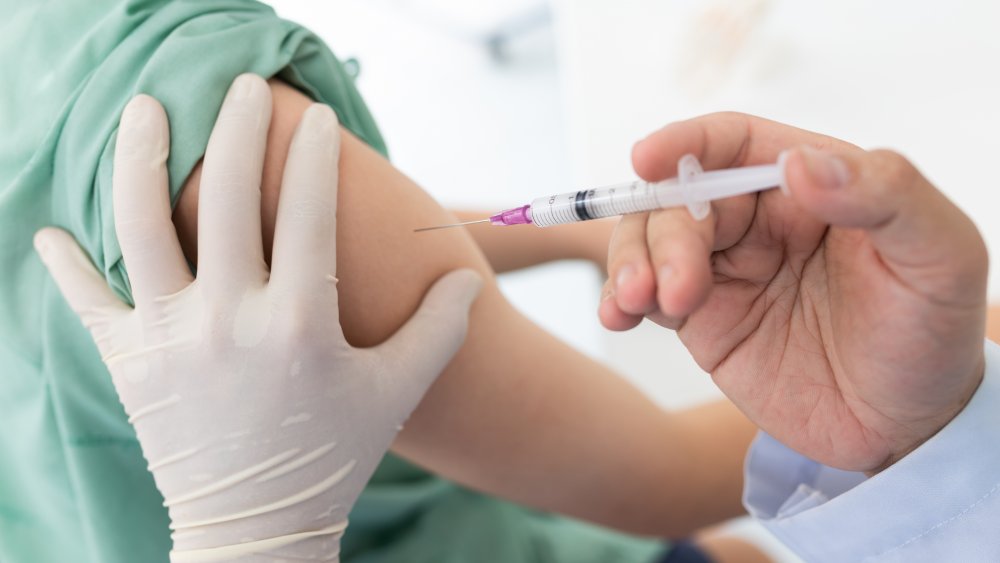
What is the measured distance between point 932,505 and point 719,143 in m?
0.37

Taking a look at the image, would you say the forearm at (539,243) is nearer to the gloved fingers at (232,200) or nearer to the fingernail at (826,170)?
the gloved fingers at (232,200)

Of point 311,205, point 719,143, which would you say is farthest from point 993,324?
point 311,205

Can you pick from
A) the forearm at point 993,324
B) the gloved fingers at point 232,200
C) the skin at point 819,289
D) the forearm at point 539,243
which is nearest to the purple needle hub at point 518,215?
the skin at point 819,289

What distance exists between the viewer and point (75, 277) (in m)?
0.71

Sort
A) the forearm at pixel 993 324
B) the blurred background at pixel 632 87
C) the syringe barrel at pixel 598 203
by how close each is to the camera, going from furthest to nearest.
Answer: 1. the blurred background at pixel 632 87
2. the forearm at pixel 993 324
3. the syringe barrel at pixel 598 203

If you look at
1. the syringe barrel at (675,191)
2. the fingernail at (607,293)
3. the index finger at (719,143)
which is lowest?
the fingernail at (607,293)

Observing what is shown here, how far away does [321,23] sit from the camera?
2041 millimetres

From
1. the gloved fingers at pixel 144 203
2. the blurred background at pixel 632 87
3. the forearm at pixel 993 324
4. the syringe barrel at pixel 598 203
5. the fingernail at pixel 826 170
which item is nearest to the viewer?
the fingernail at pixel 826 170

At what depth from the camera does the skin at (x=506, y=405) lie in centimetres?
74

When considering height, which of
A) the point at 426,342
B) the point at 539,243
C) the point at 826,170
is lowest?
the point at 539,243

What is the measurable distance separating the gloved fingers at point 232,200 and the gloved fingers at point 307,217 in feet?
0.08

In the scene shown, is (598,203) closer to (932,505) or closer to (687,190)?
(687,190)

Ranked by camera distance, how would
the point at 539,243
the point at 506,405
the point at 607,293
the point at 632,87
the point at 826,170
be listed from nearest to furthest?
1. the point at 826,170
2. the point at 607,293
3. the point at 506,405
4. the point at 539,243
5. the point at 632,87

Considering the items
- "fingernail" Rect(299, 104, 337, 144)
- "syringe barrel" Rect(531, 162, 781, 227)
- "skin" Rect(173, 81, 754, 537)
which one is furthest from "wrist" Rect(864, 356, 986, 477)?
"fingernail" Rect(299, 104, 337, 144)
